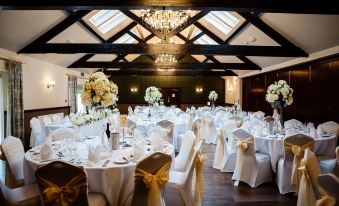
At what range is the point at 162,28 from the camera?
636cm

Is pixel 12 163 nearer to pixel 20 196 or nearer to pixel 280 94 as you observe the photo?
pixel 20 196

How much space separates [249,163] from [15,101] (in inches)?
265

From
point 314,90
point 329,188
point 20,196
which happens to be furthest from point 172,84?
point 329,188

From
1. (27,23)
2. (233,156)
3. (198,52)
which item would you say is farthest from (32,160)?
(198,52)

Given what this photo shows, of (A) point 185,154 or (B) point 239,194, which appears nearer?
(A) point 185,154

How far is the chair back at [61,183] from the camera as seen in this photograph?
Result: 87.3 inches

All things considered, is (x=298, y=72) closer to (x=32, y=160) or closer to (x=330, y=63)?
(x=330, y=63)

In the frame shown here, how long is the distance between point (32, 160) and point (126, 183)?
107 cm

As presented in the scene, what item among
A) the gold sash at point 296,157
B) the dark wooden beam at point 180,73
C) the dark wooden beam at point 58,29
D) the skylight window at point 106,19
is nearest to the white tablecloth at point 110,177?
the gold sash at point 296,157

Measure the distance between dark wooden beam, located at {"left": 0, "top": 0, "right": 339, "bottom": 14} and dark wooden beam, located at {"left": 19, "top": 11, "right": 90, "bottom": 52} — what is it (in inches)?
158

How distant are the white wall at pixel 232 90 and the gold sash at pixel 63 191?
13902 millimetres

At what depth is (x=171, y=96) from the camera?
1912 cm

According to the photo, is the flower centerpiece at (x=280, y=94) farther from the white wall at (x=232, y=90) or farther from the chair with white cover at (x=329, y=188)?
the white wall at (x=232, y=90)

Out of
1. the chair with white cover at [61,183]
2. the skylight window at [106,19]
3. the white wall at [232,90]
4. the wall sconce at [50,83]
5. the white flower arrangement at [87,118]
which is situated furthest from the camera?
the white wall at [232,90]
